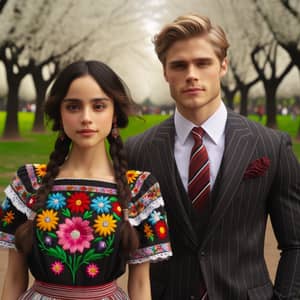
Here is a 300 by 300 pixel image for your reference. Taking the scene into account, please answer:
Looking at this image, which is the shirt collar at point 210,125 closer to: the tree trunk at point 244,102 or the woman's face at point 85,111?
the woman's face at point 85,111

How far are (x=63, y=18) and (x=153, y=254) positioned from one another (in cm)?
1801

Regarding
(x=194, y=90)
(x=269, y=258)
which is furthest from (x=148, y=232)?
(x=269, y=258)

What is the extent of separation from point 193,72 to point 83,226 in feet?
2.68

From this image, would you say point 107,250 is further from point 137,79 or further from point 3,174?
point 137,79

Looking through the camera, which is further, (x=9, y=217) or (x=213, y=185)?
(x=213, y=185)

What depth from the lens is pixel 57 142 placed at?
270cm

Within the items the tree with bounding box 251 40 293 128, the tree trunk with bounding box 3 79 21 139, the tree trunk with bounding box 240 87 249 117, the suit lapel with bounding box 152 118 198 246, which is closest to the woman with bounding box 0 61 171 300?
the suit lapel with bounding box 152 118 198 246

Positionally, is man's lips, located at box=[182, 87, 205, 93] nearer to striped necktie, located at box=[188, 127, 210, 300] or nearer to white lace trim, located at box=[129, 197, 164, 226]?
striped necktie, located at box=[188, 127, 210, 300]

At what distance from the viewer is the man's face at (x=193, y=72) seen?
105 inches

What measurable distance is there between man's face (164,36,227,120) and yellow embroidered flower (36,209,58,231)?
75cm

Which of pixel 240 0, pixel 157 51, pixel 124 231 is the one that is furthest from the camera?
pixel 240 0

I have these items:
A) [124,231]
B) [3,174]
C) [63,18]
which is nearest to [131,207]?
[124,231]

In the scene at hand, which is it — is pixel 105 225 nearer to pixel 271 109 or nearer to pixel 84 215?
pixel 84 215

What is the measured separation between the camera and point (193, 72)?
267cm
